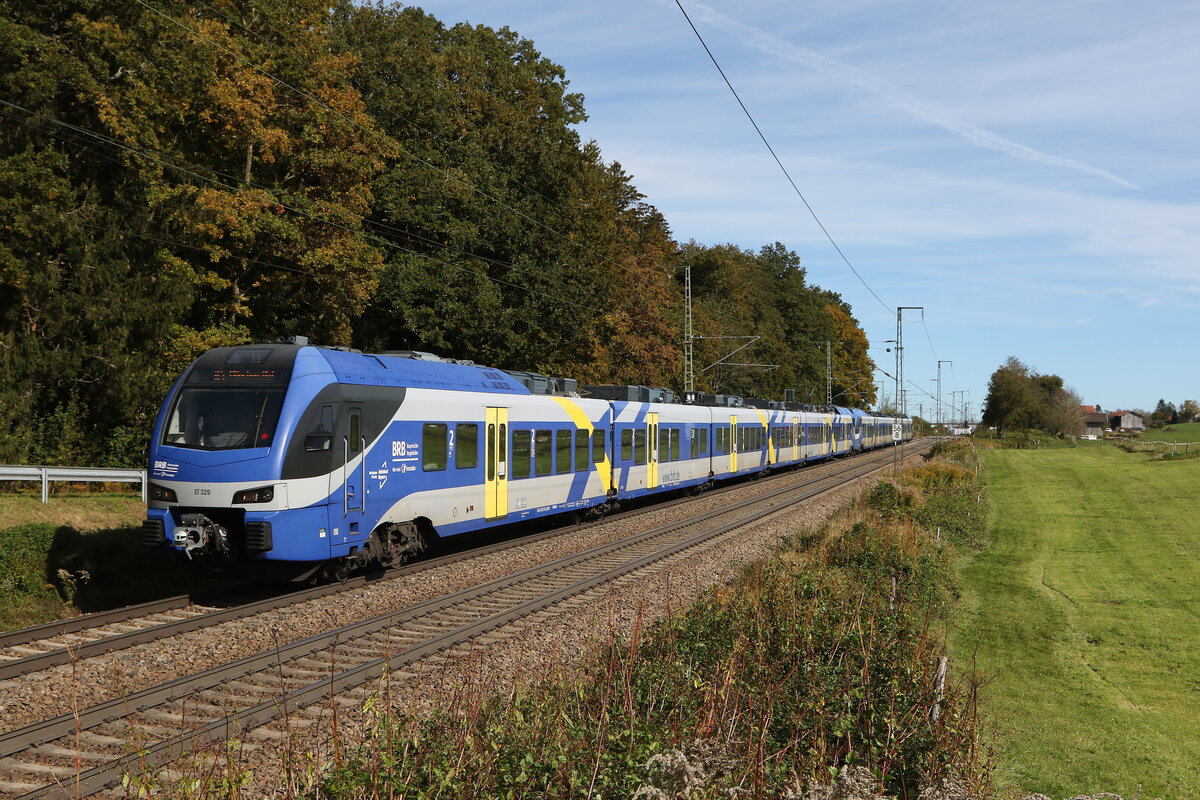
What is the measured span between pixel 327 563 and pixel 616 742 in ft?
28.5

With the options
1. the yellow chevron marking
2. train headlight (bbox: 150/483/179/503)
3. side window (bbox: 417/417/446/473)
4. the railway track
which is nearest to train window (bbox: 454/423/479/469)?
side window (bbox: 417/417/446/473)

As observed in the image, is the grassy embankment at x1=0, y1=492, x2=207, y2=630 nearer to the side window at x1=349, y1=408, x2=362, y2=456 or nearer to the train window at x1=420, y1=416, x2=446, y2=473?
the side window at x1=349, y1=408, x2=362, y2=456

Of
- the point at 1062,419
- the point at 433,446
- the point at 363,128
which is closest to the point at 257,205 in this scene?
the point at 363,128

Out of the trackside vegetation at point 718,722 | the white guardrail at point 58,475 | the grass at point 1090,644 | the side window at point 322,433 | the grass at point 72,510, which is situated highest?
the side window at point 322,433

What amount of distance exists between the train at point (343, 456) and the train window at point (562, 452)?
5cm

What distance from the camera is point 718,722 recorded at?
6969 mm

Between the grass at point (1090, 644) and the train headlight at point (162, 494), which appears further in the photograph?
the train headlight at point (162, 494)

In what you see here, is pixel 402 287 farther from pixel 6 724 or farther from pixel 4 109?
pixel 6 724

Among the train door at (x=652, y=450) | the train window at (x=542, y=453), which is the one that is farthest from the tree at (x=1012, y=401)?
the train window at (x=542, y=453)

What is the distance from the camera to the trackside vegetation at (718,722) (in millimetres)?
5688

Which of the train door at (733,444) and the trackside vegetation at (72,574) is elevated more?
the train door at (733,444)

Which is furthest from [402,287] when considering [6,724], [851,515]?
[6,724]

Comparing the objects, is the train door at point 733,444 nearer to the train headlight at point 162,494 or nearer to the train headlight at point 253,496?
the train headlight at point 253,496

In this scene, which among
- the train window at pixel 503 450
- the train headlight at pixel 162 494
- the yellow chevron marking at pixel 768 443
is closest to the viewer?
the train headlight at pixel 162 494
